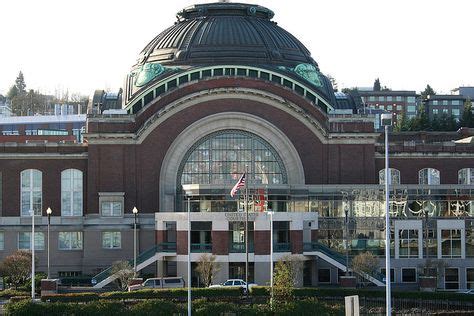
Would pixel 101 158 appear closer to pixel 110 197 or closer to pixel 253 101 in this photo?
pixel 110 197

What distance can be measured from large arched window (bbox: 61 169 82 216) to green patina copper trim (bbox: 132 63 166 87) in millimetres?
9790

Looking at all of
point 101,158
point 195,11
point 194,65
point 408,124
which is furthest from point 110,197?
point 408,124

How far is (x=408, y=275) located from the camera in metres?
96.2

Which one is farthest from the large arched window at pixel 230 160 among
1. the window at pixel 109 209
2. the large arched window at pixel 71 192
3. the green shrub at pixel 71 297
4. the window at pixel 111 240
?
the green shrub at pixel 71 297

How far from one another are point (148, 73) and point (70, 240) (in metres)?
16.6

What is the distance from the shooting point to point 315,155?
104 metres

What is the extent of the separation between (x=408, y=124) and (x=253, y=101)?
5908 cm

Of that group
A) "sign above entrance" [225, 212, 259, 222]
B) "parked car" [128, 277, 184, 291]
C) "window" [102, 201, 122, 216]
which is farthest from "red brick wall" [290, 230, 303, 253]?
"window" [102, 201, 122, 216]

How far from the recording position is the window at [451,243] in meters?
96.1

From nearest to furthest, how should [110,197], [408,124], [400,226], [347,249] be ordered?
[347,249], [400,226], [110,197], [408,124]

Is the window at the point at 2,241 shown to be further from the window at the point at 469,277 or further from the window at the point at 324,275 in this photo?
the window at the point at 469,277

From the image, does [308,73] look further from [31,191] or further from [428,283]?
[428,283]

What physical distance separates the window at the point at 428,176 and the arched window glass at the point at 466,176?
6.60 ft

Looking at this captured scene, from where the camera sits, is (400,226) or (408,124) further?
(408,124)
